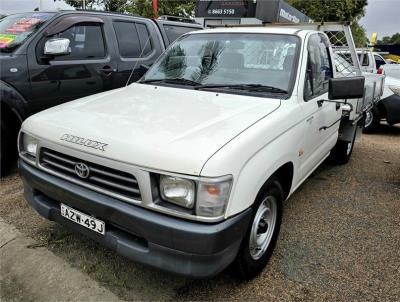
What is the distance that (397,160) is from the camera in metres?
6.23

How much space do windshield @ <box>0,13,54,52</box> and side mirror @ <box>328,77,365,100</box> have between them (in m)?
3.49

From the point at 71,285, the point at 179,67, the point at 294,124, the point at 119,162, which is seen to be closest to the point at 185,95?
the point at 179,67

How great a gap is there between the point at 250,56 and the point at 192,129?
4.52ft

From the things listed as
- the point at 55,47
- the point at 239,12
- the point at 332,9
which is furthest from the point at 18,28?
the point at 332,9

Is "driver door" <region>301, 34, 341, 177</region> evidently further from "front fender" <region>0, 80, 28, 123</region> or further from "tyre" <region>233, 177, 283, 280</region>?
"front fender" <region>0, 80, 28, 123</region>

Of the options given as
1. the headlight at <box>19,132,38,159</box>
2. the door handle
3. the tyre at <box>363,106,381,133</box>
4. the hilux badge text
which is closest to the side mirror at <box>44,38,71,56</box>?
the door handle

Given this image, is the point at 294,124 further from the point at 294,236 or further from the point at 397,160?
the point at 397,160

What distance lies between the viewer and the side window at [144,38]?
586 centimetres

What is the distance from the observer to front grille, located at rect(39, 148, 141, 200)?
7.71 feet

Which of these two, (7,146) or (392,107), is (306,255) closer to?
(7,146)

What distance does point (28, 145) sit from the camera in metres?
2.98

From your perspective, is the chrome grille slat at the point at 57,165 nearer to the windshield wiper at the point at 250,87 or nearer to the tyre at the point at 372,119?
the windshield wiper at the point at 250,87

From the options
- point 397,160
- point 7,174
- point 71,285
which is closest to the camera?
point 71,285

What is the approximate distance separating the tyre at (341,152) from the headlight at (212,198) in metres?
3.73
